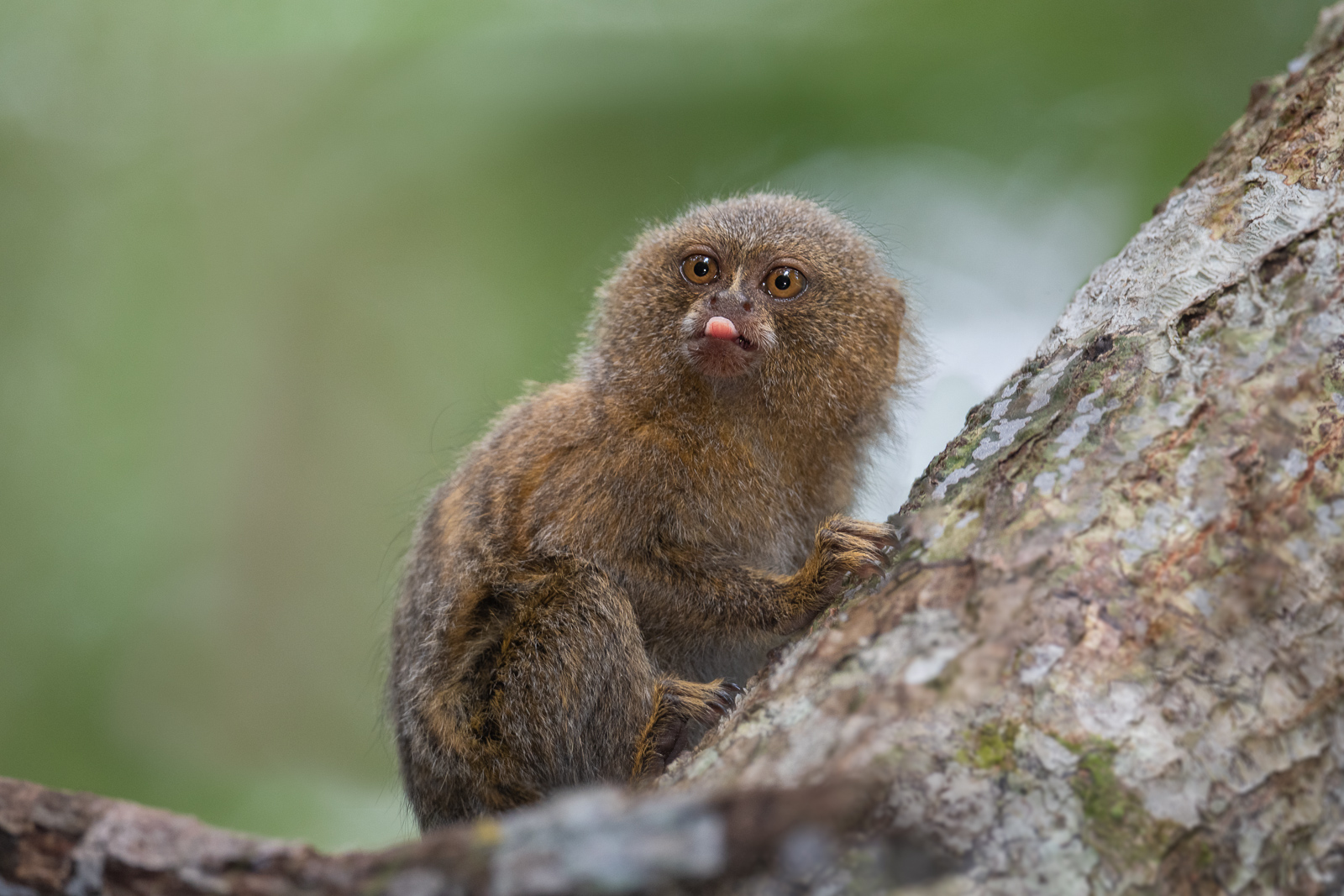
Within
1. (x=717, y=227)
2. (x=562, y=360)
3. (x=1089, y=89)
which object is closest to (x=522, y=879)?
(x=717, y=227)

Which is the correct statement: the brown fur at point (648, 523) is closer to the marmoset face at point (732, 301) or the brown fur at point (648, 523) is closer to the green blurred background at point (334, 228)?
the marmoset face at point (732, 301)

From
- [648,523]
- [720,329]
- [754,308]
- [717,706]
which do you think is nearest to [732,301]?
[754,308]

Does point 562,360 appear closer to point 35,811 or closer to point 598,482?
point 598,482

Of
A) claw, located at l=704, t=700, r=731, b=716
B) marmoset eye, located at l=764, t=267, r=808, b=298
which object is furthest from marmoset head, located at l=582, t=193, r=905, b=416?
claw, located at l=704, t=700, r=731, b=716

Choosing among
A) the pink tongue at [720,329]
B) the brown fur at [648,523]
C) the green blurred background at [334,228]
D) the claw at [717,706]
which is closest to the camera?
the claw at [717,706]

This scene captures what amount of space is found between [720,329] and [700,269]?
46 centimetres

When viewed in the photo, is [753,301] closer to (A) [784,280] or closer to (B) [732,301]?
(B) [732,301]

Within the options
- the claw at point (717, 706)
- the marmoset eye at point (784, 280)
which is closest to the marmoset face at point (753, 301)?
the marmoset eye at point (784, 280)

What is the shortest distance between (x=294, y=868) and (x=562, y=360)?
123 inches

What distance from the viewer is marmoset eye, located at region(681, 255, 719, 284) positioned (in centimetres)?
372

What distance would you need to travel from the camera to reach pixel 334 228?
23.7 feet

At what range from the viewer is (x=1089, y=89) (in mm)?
5523

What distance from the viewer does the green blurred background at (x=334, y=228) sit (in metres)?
5.65

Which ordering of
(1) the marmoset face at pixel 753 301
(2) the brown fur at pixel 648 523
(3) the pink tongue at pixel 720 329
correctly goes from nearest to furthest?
(2) the brown fur at pixel 648 523 → (3) the pink tongue at pixel 720 329 → (1) the marmoset face at pixel 753 301
